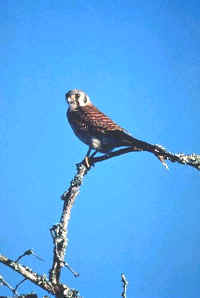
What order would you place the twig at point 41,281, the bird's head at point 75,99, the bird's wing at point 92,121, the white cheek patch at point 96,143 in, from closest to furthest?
the twig at point 41,281 < the white cheek patch at point 96,143 < the bird's wing at point 92,121 < the bird's head at point 75,99

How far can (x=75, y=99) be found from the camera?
6027 millimetres

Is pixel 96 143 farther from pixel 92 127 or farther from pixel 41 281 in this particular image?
pixel 41 281

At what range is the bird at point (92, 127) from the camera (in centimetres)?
455

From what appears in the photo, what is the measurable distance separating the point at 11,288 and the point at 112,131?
9.62 feet

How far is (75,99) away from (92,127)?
104 centimetres

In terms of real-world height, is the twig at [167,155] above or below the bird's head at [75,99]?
below

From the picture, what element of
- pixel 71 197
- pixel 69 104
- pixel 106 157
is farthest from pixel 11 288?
pixel 69 104

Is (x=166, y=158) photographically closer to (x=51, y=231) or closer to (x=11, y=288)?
(x=51, y=231)

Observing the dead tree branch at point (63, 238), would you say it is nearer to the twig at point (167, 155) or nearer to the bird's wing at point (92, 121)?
the twig at point (167, 155)

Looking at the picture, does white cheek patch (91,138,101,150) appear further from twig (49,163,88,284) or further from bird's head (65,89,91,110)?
twig (49,163,88,284)

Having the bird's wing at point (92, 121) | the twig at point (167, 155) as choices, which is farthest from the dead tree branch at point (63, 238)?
the bird's wing at point (92, 121)

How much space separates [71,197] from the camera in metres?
2.65

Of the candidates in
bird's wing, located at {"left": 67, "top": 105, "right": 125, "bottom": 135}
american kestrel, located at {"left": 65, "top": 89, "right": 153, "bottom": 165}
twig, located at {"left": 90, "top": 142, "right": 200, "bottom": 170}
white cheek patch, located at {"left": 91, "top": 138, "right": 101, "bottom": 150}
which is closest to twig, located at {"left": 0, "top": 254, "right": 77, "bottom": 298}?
twig, located at {"left": 90, "top": 142, "right": 200, "bottom": 170}

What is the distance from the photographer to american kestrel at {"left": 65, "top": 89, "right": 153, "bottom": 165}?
4.57m
